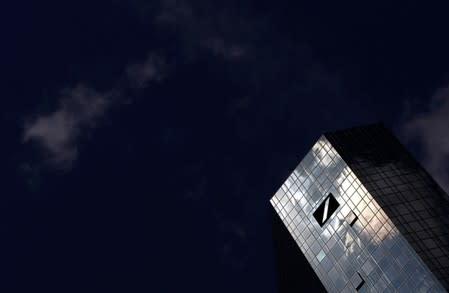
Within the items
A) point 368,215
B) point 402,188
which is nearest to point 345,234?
point 368,215

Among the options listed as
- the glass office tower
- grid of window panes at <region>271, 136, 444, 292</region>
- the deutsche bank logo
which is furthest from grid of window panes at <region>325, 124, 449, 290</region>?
the deutsche bank logo

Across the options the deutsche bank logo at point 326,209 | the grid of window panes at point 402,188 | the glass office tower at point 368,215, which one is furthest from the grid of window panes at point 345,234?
the grid of window panes at point 402,188

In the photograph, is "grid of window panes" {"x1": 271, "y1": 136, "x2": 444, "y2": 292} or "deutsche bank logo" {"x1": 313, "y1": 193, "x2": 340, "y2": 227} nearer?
"grid of window panes" {"x1": 271, "y1": 136, "x2": 444, "y2": 292}

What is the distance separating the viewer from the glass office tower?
93.7 m

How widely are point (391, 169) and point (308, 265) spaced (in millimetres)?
23706

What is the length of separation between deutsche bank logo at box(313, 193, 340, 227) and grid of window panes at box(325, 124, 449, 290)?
7146 mm

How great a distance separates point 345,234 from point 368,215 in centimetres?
644

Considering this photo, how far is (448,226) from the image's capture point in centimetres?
9881

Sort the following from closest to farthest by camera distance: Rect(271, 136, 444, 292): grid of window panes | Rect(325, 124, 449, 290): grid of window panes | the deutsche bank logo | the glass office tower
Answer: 1. the glass office tower
2. Rect(271, 136, 444, 292): grid of window panes
3. Rect(325, 124, 449, 290): grid of window panes
4. the deutsche bank logo

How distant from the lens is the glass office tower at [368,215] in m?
93.7

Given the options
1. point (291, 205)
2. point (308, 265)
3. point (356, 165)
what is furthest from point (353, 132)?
point (308, 265)

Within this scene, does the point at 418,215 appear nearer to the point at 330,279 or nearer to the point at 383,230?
the point at 383,230

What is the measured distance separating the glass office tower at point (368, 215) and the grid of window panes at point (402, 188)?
0.50 feet

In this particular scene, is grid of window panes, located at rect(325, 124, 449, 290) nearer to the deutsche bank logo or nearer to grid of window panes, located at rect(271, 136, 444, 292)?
grid of window panes, located at rect(271, 136, 444, 292)
